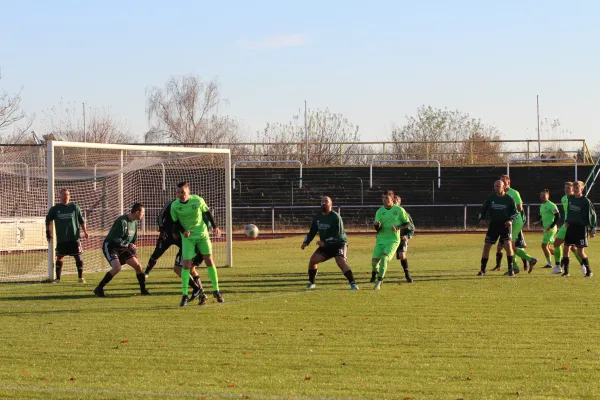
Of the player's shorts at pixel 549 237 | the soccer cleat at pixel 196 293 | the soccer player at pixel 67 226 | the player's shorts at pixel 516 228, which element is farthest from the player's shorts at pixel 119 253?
the player's shorts at pixel 549 237

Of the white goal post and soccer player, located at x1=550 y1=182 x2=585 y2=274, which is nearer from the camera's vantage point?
soccer player, located at x1=550 y1=182 x2=585 y2=274

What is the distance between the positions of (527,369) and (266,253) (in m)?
19.6

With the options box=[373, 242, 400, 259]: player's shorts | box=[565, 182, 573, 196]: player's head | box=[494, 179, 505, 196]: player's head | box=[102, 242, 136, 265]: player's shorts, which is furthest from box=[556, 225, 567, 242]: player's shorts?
box=[102, 242, 136, 265]: player's shorts

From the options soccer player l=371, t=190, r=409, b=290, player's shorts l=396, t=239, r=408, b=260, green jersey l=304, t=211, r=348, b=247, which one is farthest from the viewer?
player's shorts l=396, t=239, r=408, b=260

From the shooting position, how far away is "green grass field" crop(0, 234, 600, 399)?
27.2ft

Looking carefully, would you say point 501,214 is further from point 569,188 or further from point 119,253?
point 119,253

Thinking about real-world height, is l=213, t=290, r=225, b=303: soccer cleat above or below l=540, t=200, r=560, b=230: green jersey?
below

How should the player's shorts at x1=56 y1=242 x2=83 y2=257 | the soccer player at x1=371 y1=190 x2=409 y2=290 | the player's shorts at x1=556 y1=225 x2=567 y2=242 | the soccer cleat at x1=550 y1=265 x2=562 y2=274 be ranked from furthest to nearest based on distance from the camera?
the soccer cleat at x1=550 y1=265 x2=562 y2=274, the player's shorts at x1=556 y1=225 x2=567 y2=242, the player's shorts at x1=56 y1=242 x2=83 y2=257, the soccer player at x1=371 y1=190 x2=409 y2=290

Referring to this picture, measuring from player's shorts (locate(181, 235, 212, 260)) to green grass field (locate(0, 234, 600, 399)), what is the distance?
2.69ft

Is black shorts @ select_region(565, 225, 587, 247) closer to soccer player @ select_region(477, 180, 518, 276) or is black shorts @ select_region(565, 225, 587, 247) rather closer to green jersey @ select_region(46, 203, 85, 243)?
soccer player @ select_region(477, 180, 518, 276)

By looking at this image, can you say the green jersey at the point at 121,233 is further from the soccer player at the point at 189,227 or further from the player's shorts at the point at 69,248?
the player's shorts at the point at 69,248

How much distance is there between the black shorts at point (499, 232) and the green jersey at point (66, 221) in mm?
8190

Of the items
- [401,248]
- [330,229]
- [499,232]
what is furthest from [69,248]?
[499,232]

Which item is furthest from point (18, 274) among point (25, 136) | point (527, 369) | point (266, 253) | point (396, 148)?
point (396, 148)
